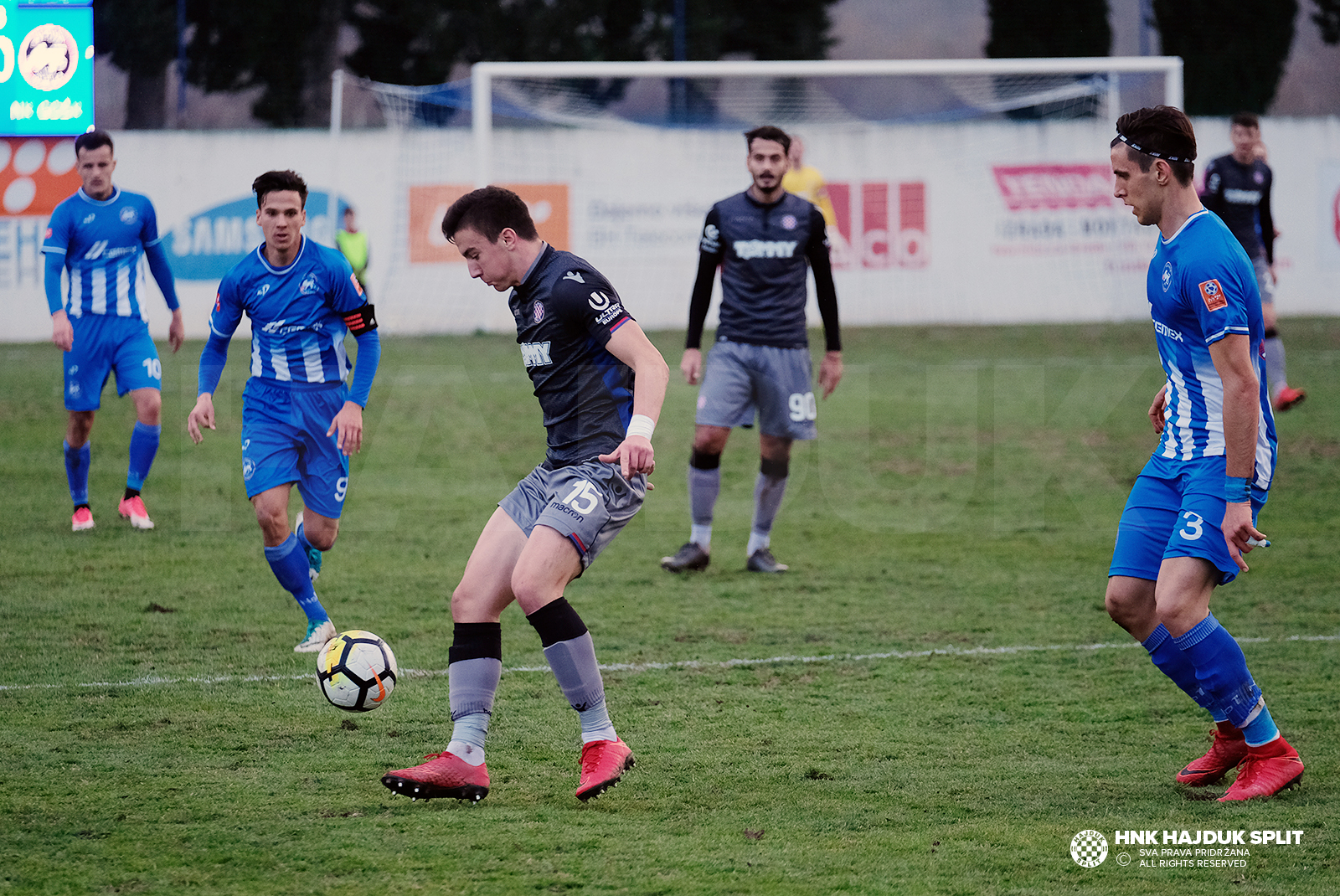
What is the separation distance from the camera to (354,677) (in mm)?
5008

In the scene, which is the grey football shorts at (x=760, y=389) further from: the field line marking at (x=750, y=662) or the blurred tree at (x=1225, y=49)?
the blurred tree at (x=1225, y=49)

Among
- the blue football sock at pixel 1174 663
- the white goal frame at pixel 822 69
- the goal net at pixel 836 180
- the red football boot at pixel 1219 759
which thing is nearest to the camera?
the blue football sock at pixel 1174 663

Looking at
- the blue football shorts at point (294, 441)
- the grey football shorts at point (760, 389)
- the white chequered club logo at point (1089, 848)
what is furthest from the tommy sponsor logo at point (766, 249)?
the white chequered club logo at point (1089, 848)

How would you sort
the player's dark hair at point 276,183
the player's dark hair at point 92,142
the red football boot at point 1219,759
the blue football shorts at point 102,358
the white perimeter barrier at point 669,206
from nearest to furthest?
the red football boot at point 1219,759 → the player's dark hair at point 276,183 → the player's dark hair at point 92,142 → the blue football shorts at point 102,358 → the white perimeter barrier at point 669,206

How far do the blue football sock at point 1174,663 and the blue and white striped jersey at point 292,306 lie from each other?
3882 millimetres

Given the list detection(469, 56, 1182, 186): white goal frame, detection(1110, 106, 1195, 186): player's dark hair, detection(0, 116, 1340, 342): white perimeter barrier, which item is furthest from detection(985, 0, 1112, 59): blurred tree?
detection(1110, 106, 1195, 186): player's dark hair

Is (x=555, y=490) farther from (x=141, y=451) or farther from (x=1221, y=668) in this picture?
(x=141, y=451)

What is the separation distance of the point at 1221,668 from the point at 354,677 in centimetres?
289

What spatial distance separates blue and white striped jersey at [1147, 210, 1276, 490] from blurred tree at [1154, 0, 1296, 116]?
23654 millimetres

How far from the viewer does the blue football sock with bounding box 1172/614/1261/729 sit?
4441 millimetres

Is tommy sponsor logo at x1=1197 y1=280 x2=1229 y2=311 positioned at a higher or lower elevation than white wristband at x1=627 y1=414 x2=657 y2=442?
higher

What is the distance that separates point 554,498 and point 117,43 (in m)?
20.8

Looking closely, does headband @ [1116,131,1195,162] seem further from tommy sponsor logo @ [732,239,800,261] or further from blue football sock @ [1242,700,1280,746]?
tommy sponsor logo @ [732,239,800,261]

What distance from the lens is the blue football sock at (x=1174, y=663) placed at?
4.52 metres
